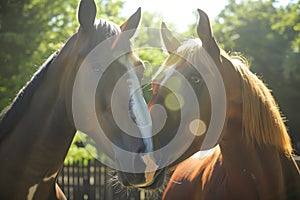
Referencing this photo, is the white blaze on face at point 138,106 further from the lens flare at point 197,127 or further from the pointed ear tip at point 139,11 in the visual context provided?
the lens flare at point 197,127

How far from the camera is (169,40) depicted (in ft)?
12.4

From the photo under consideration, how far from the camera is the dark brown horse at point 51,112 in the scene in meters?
2.97

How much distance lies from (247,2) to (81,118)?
22.5 metres

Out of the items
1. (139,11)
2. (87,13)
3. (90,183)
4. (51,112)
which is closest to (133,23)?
(139,11)

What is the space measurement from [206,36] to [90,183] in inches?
266

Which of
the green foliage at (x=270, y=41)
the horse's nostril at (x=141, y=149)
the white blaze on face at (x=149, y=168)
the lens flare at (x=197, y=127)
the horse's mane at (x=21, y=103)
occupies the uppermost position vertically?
the green foliage at (x=270, y=41)

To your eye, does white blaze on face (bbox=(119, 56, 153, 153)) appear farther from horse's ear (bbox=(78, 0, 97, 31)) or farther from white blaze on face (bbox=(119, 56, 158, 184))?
horse's ear (bbox=(78, 0, 97, 31))

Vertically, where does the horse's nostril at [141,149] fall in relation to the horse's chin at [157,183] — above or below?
above

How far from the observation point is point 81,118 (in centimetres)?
302

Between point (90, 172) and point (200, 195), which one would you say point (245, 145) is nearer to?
point (200, 195)

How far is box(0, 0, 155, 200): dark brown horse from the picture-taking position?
2969mm

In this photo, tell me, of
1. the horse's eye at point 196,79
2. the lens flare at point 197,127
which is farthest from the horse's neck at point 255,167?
the horse's eye at point 196,79

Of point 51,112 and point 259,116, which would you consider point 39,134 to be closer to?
point 51,112

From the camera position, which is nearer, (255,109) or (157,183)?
(157,183)
